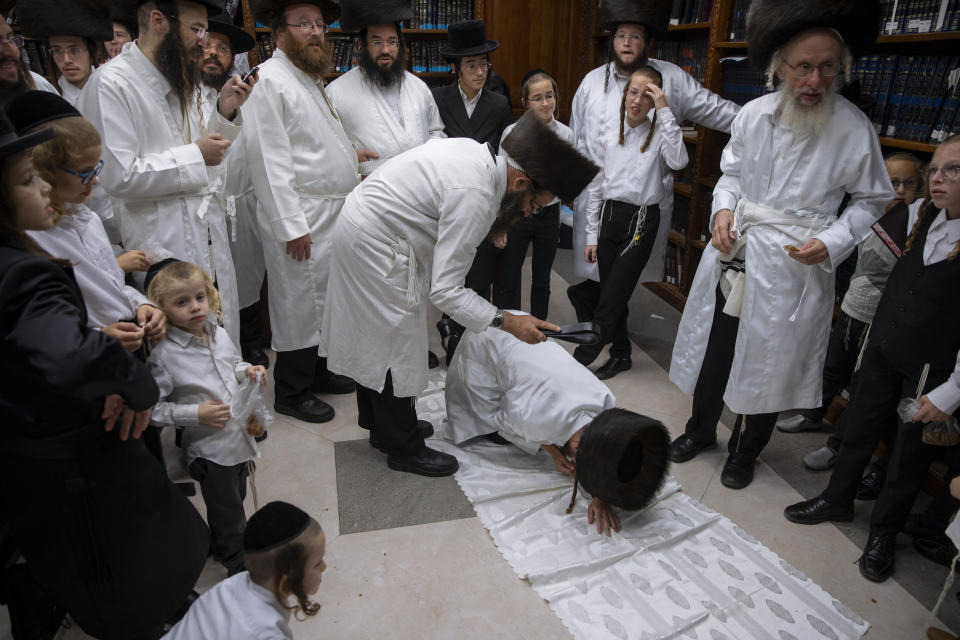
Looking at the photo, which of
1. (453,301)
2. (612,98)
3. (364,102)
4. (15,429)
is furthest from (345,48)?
(15,429)

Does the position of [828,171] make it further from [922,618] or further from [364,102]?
[364,102]

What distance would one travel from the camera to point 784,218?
217 centimetres

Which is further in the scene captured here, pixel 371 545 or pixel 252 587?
pixel 371 545

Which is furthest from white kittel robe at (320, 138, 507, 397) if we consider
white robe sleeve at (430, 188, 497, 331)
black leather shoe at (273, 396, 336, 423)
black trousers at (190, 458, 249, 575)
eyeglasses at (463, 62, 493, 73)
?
eyeglasses at (463, 62, 493, 73)

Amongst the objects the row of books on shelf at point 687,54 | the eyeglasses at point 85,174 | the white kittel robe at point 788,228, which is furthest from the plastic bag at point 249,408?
the row of books on shelf at point 687,54

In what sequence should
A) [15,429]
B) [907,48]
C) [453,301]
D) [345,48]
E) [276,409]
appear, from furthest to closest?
1. [345,48]
2. [276,409]
3. [907,48]
4. [453,301]
5. [15,429]

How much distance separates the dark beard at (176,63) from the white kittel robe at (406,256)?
0.70 m

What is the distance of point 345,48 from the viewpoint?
4805 mm

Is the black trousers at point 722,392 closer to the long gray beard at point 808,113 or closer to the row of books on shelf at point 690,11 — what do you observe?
the long gray beard at point 808,113

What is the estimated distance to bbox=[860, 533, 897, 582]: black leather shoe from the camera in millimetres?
1997

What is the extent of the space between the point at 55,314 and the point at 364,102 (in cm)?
211

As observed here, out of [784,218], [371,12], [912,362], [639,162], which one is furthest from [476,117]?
[912,362]

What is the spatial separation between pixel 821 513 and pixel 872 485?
0.29 m

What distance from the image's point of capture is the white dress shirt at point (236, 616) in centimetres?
121
